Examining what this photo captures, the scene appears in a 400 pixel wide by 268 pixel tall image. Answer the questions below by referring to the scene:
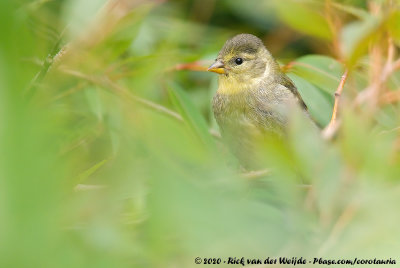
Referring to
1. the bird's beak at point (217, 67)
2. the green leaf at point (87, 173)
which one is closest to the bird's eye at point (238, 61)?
the bird's beak at point (217, 67)

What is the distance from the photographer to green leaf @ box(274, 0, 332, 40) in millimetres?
2725

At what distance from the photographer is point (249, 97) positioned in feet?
9.91

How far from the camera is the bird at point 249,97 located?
2.87m

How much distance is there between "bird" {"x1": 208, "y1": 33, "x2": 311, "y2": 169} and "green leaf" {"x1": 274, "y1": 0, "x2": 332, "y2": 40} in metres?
0.25

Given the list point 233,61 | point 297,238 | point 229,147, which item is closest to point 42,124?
point 297,238

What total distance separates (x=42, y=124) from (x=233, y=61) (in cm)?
250

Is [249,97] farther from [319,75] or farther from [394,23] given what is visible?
[394,23]

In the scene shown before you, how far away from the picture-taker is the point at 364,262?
0.91 meters

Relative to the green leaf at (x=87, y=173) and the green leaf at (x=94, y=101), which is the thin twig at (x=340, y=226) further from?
the green leaf at (x=94, y=101)

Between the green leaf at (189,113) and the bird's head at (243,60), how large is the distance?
74 centimetres

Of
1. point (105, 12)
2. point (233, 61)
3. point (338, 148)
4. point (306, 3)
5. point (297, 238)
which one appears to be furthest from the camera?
point (233, 61)

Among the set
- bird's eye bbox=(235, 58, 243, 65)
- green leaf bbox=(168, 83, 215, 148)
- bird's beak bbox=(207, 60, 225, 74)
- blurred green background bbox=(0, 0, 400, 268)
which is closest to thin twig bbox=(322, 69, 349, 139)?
blurred green background bbox=(0, 0, 400, 268)

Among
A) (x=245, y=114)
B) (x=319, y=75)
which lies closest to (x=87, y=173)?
(x=319, y=75)

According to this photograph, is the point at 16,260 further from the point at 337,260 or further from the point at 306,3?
the point at 306,3
